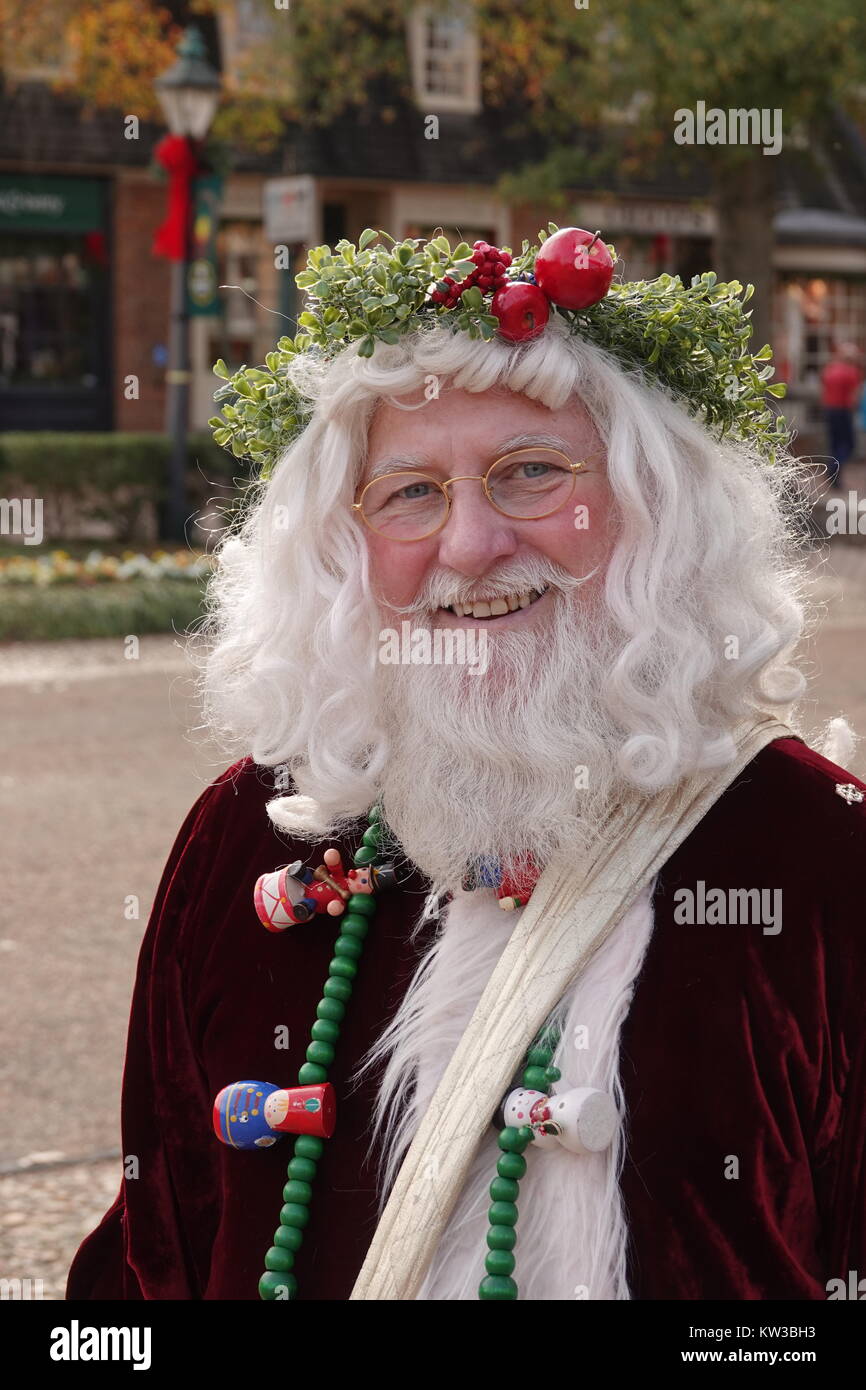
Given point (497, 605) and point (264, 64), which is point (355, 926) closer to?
point (497, 605)

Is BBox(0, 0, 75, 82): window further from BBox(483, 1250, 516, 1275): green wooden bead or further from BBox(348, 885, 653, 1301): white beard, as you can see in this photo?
BBox(483, 1250, 516, 1275): green wooden bead

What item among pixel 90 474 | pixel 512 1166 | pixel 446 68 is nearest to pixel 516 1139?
pixel 512 1166

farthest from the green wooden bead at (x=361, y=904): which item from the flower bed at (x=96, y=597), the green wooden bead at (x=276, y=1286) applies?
the flower bed at (x=96, y=597)

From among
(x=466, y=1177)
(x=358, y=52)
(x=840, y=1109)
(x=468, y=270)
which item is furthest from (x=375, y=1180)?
(x=358, y=52)

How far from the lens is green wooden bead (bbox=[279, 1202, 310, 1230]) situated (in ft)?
6.63

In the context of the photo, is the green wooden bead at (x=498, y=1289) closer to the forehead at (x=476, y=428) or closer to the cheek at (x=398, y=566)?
the cheek at (x=398, y=566)

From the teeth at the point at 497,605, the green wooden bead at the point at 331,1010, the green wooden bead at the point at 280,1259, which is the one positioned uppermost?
the teeth at the point at 497,605

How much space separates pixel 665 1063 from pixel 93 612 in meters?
9.98

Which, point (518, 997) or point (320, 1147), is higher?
point (518, 997)

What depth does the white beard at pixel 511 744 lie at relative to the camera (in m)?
2.05

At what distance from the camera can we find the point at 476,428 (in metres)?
2.00

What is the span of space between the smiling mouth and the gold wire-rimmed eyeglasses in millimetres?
88

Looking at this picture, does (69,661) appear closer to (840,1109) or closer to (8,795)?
(8,795)

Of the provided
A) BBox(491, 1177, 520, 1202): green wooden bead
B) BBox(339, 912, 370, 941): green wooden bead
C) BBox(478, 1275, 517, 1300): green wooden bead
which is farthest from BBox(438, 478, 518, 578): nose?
BBox(478, 1275, 517, 1300): green wooden bead
